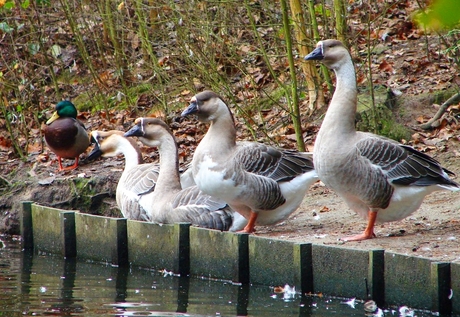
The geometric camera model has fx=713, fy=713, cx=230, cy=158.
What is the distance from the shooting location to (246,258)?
20.1 ft

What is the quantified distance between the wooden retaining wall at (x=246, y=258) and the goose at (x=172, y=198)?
1.18ft

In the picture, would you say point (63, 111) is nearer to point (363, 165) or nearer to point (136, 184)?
point (136, 184)

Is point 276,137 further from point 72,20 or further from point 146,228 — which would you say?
point 72,20

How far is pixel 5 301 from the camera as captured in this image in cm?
561

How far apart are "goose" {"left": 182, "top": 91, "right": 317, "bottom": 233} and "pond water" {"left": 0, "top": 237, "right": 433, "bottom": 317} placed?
0.91 meters

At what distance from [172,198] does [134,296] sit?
1.67 m

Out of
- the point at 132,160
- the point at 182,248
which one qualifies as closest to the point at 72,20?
the point at 132,160

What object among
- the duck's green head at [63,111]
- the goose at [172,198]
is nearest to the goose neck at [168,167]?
the goose at [172,198]

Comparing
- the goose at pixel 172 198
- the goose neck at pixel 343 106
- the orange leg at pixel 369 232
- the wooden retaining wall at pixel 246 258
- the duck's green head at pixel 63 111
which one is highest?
the duck's green head at pixel 63 111

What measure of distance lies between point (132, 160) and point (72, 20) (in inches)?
180

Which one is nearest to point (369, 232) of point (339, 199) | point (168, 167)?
point (339, 199)

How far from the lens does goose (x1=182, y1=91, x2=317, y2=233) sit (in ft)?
21.9

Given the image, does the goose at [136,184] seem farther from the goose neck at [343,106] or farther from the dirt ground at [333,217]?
the goose neck at [343,106]

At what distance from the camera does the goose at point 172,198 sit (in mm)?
7125
